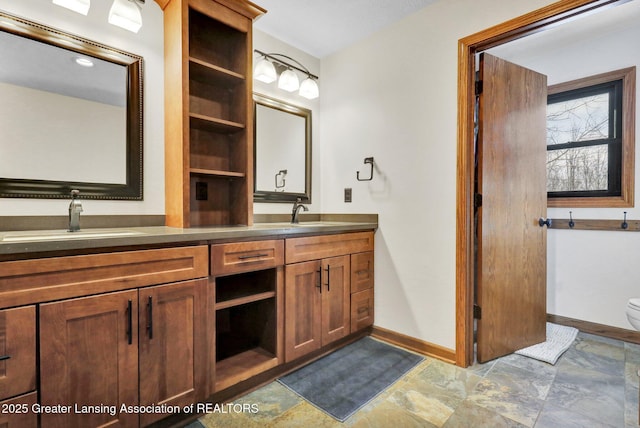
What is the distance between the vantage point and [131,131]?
72.2 inches

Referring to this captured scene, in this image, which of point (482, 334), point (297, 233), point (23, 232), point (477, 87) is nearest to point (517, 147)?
point (477, 87)

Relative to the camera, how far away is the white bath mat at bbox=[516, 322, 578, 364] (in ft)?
7.07

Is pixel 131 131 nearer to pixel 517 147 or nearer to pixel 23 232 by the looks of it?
pixel 23 232

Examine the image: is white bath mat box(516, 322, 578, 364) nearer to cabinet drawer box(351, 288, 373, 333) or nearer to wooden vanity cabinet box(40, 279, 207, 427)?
cabinet drawer box(351, 288, 373, 333)

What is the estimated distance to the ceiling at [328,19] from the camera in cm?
216

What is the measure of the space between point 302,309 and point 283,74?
178 centimetres

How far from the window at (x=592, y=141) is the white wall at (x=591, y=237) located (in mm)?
59

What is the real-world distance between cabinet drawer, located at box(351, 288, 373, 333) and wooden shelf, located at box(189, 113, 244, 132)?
1468 mm

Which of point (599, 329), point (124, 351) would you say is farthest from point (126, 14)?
point (599, 329)

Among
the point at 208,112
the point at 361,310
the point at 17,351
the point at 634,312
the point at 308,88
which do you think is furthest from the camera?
the point at 308,88

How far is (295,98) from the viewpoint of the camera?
8.95ft

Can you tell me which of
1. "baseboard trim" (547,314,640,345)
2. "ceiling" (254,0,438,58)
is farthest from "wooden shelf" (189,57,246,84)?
"baseboard trim" (547,314,640,345)

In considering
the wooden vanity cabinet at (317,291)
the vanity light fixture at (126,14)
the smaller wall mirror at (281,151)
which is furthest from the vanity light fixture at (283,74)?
the wooden vanity cabinet at (317,291)

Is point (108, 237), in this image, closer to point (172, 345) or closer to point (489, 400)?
point (172, 345)
